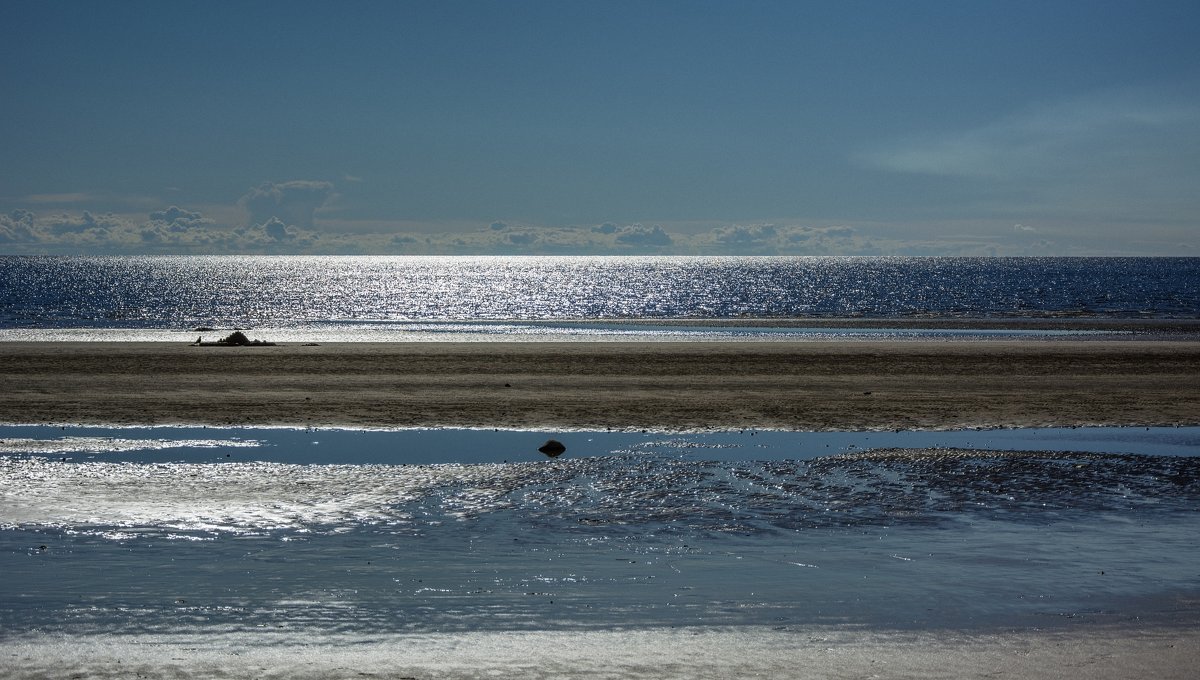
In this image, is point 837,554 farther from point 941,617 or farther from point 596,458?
point 596,458

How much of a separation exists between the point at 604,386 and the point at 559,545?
705 inches

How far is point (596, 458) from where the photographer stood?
61.7ft

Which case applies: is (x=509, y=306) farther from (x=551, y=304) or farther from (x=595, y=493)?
(x=595, y=493)

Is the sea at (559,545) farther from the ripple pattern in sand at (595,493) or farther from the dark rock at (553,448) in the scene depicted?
the dark rock at (553,448)

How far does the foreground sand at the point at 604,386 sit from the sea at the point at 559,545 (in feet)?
6.57

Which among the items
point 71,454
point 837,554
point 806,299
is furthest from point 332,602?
point 806,299

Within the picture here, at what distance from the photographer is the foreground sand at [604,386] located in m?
24.5

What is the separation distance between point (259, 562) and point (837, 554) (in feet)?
22.4

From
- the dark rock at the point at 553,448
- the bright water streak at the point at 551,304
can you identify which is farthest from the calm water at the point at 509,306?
the dark rock at the point at 553,448

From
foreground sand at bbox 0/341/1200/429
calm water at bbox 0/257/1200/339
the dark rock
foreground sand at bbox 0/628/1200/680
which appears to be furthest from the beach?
calm water at bbox 0/257/1200/339

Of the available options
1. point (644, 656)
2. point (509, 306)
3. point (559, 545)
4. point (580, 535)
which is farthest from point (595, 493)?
point (509, 306)

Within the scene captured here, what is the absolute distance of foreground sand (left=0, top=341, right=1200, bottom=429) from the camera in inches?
964

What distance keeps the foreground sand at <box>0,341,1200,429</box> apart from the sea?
78.8 inches

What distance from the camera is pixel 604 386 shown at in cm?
3056
